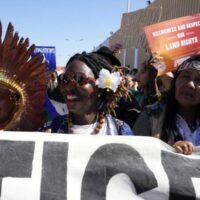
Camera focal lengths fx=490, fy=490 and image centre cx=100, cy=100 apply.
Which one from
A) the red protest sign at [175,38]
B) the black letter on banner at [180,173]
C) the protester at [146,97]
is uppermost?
the red protest sign at [175,38]

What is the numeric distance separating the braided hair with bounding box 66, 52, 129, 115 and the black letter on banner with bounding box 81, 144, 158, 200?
445 millimetres

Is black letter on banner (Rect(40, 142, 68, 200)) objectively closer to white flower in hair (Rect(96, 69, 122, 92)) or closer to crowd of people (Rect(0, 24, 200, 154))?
crowd of people (Rect(0, 24, 200, 154))

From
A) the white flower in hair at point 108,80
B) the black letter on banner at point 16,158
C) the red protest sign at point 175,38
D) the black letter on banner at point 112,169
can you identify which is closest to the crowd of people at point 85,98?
the white flower in hair at point 108,80

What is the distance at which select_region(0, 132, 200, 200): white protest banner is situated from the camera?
2.16m

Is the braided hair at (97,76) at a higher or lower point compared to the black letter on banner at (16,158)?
higher

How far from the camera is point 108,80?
8.54ft

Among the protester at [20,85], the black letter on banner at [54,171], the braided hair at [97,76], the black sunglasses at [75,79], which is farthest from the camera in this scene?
the braided hair at [97,76]


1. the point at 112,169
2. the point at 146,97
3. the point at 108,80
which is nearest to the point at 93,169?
the point at 112,169

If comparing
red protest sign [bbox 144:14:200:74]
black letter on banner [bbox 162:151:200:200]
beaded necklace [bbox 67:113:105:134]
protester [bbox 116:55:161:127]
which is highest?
red protest sign [bbox 144:14:200:74]

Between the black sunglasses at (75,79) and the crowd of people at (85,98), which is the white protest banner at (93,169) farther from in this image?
the black sunglasses at (75,79)

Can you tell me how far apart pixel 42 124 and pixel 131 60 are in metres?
12.9

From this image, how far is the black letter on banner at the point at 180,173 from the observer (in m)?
2.22

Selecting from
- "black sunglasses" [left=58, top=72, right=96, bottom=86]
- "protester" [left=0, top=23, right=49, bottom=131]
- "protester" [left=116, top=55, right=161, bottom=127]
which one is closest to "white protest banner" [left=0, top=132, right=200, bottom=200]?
"protester" [left=0, top=23, right=49, bottom=131]

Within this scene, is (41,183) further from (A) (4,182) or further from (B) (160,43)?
(B) (160,43)
